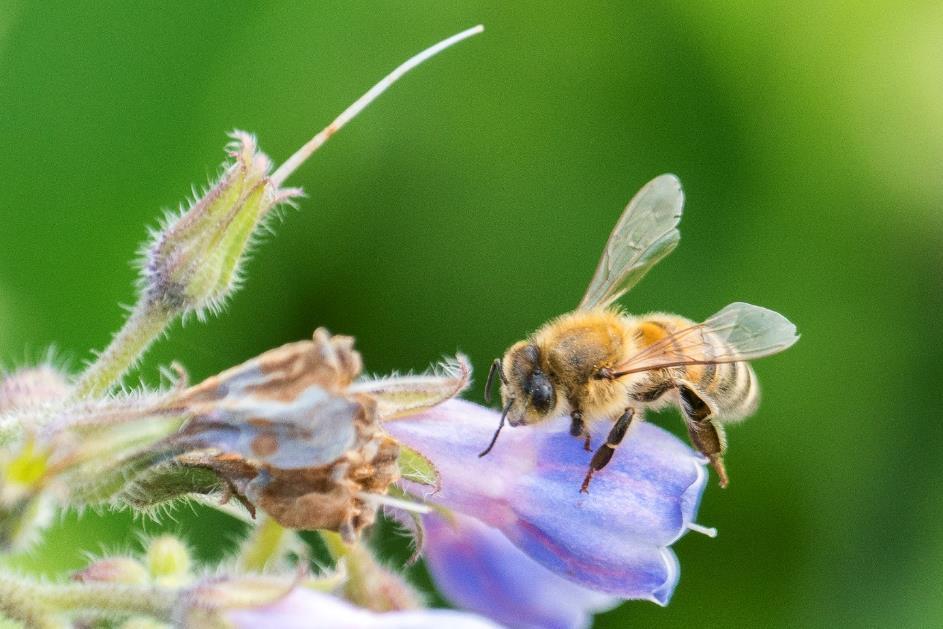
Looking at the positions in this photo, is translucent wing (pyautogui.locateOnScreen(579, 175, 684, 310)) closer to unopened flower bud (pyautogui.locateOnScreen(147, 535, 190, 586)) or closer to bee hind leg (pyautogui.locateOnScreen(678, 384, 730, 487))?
bee hind leg (pyautogui.locateOnScreen(678, 384, 730, 487))

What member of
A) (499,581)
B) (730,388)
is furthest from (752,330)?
(499,581)

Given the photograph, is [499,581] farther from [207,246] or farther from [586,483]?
[207,246]

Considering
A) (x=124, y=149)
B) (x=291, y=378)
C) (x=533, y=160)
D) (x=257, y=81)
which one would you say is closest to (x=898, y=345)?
(x=533, y=160)

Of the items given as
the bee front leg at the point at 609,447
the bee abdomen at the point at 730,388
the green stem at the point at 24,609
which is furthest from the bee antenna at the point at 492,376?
the green stem at the point at 24,609

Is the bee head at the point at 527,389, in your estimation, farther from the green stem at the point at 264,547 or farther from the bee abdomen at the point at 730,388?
the green stem at the point at 264,547

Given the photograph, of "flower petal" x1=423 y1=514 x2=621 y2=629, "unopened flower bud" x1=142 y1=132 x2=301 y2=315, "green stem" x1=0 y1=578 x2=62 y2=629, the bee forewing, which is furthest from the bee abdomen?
"green stem" x1=0 y1=578 x2=62 y2=629
